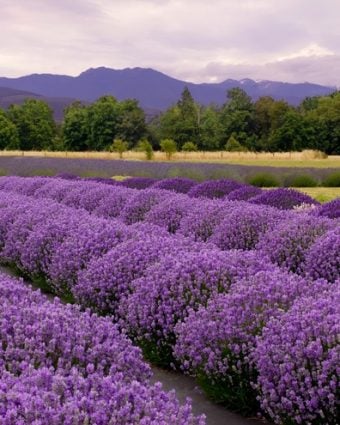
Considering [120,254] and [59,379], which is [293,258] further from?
[59,379]

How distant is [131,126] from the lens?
6462 cm

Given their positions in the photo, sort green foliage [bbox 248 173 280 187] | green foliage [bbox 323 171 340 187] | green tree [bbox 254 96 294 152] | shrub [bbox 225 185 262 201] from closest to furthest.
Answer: shrub [bbox 225 185 262 201] → green foliage [bbox 248 173 280 187] → green foliage [bbox 323 171 340 187] → green tree [bbox 254 96 294 152]

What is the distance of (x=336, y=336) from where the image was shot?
345cm

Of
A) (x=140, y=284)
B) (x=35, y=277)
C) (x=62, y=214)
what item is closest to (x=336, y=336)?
(x=140, y=284)

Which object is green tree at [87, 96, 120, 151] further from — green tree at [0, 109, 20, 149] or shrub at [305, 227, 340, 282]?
shrub at [305, 227, 340, 282]

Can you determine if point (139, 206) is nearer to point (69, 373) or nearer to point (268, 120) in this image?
point (69, 373)

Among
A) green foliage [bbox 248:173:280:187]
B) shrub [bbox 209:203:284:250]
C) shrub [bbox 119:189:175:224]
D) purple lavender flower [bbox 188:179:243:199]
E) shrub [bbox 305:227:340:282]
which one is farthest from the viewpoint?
green foliage [bbox 248:173:280:187]

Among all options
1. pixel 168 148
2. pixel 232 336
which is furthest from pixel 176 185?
pixel 168 148

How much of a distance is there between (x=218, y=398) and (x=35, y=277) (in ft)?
13.0

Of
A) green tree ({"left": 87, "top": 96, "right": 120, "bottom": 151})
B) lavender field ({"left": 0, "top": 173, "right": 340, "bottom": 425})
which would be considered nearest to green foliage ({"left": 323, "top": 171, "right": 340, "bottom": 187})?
lavender field ({"left": 0, "top": 173, "right": 340, "bottom": 425})

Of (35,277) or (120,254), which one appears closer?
(120,254)

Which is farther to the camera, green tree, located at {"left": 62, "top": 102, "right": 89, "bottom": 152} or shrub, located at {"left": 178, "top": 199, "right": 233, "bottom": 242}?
green tree, located at {"left": 62, "top": 102, "right": 89, "bottom": 152}

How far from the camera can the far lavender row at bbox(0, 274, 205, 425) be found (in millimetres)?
2336

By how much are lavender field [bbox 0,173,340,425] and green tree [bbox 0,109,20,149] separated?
64272 millimetres
